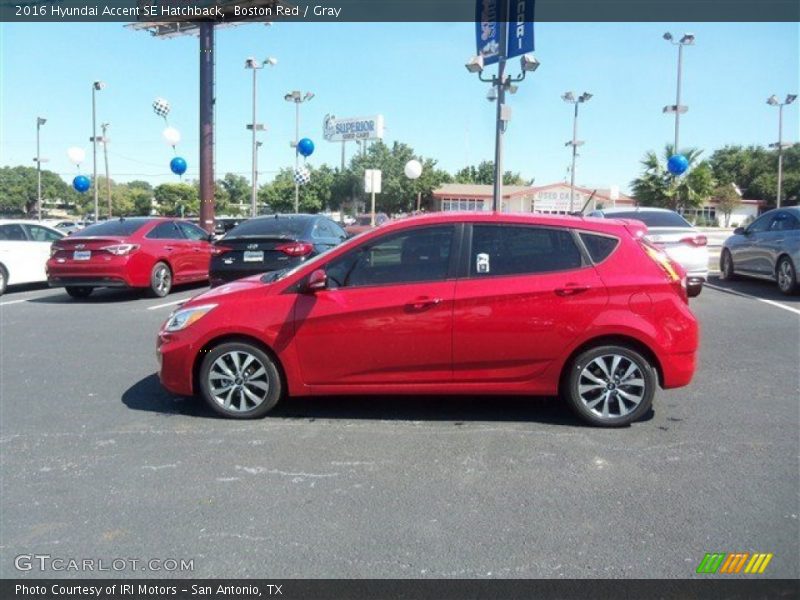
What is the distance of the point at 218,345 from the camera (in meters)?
5.23

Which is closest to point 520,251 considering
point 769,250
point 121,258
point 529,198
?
point 121,258

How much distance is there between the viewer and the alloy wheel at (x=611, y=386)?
498 cm

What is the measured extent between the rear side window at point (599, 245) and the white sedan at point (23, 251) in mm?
11701

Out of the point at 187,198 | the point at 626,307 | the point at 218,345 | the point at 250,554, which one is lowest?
the point at 250,554

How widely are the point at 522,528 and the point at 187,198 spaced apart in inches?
2543

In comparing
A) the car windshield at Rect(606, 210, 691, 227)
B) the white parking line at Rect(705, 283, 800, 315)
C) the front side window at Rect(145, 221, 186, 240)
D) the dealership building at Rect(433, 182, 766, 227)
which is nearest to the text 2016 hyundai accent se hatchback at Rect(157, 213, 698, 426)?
the white parking line at Rect(705, 283, 800, 315)

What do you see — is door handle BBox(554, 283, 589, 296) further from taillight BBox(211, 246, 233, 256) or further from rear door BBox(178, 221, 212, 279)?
rear door BBox(178, 221, 212, 279)

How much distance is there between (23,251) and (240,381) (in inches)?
408

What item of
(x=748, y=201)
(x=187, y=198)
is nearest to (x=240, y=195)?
(x=187, y=198)

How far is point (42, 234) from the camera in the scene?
1409cm

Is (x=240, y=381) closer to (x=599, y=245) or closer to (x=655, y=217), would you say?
(x=599, y=245)

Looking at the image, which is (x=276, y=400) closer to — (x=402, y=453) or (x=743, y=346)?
(x=402, y=453)

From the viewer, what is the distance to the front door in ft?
16.4

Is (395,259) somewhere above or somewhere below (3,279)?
above
